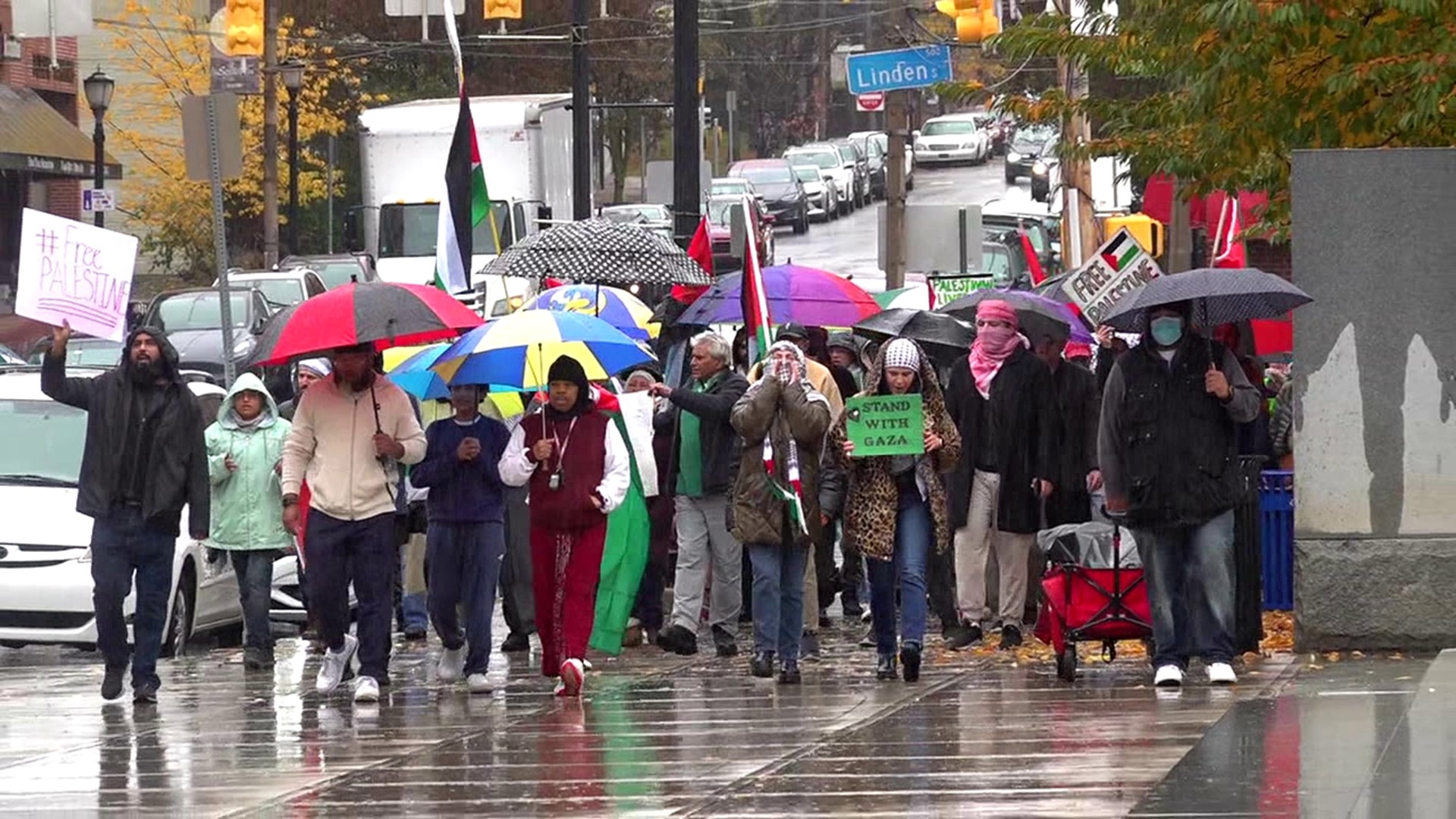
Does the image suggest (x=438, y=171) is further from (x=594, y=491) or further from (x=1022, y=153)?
(x=1022, y=153)

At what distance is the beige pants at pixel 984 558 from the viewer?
14.8 m

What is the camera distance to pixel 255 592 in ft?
49.4

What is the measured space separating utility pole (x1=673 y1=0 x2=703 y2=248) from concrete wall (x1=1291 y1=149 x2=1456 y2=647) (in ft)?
24.5

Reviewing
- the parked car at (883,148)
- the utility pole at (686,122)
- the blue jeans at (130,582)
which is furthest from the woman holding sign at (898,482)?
the parked car at (883,148)

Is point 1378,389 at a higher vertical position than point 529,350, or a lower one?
lower

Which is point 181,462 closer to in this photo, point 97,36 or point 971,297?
point 971,297

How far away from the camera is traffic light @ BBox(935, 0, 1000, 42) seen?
30922 millimetres

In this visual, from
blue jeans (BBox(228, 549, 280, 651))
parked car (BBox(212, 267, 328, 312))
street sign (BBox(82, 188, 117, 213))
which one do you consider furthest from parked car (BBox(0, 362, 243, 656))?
street sign (BBox(82, 188, 117, 213))

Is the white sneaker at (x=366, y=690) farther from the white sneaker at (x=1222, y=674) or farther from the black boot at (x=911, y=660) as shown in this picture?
the white sneaker at (x=1222, y=674)

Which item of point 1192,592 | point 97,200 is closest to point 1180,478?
point 1192,592

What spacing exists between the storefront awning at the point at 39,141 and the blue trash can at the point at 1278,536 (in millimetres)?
37898

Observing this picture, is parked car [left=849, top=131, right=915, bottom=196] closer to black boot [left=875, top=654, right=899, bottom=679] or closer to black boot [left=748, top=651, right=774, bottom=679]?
black boot [left=748, top=651, right=774, bottom=679]

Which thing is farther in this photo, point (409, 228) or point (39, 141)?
point (39, 141)

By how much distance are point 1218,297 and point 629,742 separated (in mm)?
3655
